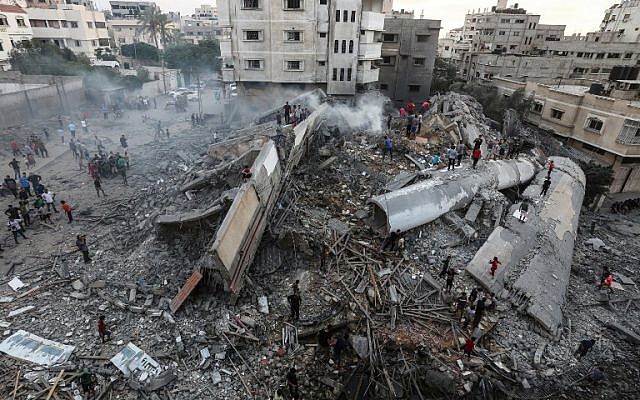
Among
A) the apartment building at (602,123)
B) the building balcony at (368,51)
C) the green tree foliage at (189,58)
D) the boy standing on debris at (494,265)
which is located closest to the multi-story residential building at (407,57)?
the building balcony at (368,51)

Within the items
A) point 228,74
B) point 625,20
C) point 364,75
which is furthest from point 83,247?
point 625,20

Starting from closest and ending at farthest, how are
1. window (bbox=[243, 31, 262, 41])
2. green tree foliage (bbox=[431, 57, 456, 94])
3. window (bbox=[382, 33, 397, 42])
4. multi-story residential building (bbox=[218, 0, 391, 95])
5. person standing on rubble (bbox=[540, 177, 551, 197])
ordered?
1. person standing on rubble (bbox=[540, 177, 551, 197])
2. multi-story residential building (bbox=[218, 0, 391, 95])
3. window (bbox=[243, 31, 262, 41])
4. window (bbox=[382, 33, 397, 42])
5. green tree foliage (bbox=[431, 57, 456, 94])

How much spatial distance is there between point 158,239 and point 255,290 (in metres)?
3.65

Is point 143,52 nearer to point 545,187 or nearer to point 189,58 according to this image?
point 189,58

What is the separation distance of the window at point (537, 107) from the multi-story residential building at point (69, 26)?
48179 millimetres

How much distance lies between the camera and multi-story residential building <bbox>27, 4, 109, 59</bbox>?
40.3m

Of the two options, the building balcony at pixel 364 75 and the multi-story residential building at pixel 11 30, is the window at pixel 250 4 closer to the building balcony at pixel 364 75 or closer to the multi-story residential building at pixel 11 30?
the building balcony at pixel 364 75

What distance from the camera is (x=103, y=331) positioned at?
26.2ft

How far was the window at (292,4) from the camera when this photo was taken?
23.5m

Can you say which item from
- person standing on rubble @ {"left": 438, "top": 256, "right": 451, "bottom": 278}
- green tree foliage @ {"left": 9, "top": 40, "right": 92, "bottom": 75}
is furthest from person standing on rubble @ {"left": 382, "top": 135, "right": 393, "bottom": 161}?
green tree foliage @ {"left": 9, "top": 40, "right": 92, "bottom": 75}

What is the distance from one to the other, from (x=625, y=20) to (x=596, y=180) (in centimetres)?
4469

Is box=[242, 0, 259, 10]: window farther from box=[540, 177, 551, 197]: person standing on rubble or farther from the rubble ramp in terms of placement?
box=[540, 177, 551, 197]: person standing on rubble

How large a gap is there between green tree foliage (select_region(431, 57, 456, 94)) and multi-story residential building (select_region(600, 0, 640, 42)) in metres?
23.4

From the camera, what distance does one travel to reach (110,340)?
813cm
